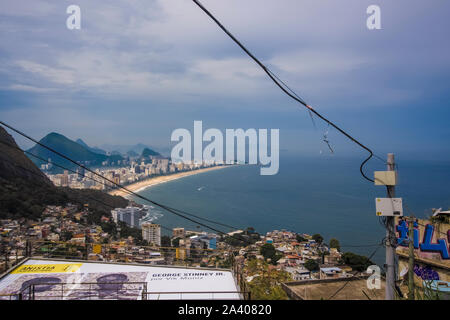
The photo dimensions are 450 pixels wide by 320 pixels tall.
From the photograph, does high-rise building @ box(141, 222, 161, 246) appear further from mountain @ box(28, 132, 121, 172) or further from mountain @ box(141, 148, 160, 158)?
mountain @ box(141, 148, 160, 158)

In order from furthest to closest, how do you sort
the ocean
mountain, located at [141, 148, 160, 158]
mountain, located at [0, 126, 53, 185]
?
mountain, located at [141, 148, 160, 158] < the ocean < mountain, located at [0, 126, 53, 185]

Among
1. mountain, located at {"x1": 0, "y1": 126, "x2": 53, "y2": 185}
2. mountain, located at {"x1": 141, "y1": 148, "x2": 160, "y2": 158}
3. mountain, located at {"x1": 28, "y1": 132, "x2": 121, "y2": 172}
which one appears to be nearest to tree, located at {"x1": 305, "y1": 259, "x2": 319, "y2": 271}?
mountain, located at {"x1": 0, "y1": 126, "x2": 53, "y2": 185}

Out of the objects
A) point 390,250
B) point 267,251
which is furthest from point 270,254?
point 390,250

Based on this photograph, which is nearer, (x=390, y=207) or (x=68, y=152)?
(x=390, y=207)

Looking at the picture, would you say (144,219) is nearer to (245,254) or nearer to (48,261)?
(245,254)

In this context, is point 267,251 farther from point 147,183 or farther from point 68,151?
point 68,151

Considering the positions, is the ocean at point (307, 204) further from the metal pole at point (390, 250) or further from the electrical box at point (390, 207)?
the electrical box at point (390, 207)
